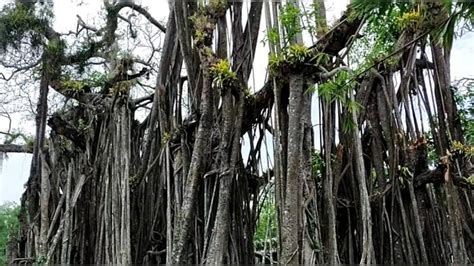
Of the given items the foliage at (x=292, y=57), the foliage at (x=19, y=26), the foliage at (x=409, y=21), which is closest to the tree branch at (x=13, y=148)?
the foliage at (x=19, y=26)

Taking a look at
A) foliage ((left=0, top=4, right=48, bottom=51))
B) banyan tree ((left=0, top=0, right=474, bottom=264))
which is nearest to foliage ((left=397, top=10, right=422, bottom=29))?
banyan tree ((left=0, top=0, right=474, bottom=264))

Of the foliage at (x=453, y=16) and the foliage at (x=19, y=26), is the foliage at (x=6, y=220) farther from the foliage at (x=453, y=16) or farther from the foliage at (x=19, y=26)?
the foliage at (x=453, y=16)

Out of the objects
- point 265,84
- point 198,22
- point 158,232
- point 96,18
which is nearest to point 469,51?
point 265,84

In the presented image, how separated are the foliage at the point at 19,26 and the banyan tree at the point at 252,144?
0.01m

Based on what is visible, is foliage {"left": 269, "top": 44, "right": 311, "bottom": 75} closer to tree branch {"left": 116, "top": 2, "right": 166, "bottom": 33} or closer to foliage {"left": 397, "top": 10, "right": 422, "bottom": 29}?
foliage {"left": 397, "top": 10, "right": 422, "bottom": 29}

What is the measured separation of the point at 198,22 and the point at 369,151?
145cm

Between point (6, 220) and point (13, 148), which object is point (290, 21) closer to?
point (13, 148)

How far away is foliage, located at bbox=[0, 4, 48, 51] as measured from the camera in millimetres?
3932

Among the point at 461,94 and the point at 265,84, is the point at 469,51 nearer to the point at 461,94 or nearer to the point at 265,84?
the point at 461,94

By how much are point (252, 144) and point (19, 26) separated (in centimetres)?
211

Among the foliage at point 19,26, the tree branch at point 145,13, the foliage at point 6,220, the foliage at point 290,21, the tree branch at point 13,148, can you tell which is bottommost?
the foliage at point 6,220

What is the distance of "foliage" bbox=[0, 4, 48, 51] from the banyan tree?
1 centimetres

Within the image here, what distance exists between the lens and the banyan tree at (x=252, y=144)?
2.68 meters

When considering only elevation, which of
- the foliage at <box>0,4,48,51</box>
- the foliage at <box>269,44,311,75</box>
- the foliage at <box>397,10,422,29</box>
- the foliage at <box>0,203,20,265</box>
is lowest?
the foliage at <box>0,203,20,265</box>
